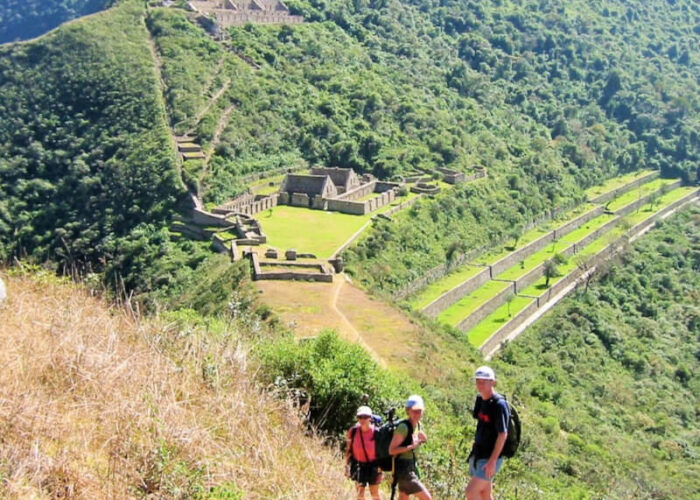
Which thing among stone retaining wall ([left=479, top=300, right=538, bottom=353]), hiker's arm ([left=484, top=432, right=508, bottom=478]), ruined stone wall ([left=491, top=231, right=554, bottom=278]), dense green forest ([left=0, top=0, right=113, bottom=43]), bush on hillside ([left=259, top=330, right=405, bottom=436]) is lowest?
ruined stone wall ([left=491, top=231, right=554, bottom=278])

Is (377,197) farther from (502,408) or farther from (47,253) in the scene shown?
(502,408)

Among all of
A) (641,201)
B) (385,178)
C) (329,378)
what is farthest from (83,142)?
(641,201)

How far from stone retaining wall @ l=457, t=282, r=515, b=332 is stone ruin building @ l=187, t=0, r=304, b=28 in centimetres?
3103

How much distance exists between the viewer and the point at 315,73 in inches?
2384

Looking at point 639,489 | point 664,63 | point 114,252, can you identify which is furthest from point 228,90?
point 664,63

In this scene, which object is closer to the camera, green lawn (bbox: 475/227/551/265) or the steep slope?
the steep slope

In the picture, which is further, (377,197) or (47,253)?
(377,197)

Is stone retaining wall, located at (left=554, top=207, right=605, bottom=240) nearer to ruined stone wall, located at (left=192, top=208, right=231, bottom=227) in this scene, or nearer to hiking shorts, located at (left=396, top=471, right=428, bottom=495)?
ruined stone wall, located at (left=192, top=208, right=231, bottom=227)

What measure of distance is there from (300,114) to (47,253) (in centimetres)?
2278

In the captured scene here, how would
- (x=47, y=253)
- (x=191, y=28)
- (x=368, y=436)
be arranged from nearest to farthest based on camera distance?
(x=368, y=436)
(x=47, y=253)
(x=191, y=28)

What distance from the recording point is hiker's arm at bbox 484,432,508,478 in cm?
814

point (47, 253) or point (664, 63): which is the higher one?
point (47, 253)

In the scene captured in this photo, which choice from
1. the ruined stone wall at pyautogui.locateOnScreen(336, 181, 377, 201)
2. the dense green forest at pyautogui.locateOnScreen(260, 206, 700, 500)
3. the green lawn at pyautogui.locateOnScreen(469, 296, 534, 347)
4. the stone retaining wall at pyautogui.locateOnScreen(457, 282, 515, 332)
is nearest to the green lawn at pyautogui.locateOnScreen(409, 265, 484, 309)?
the stone retaining wall at pyautogui.locateOnScreen(457, 282, 515, 332)

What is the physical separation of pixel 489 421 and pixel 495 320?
31797mm
